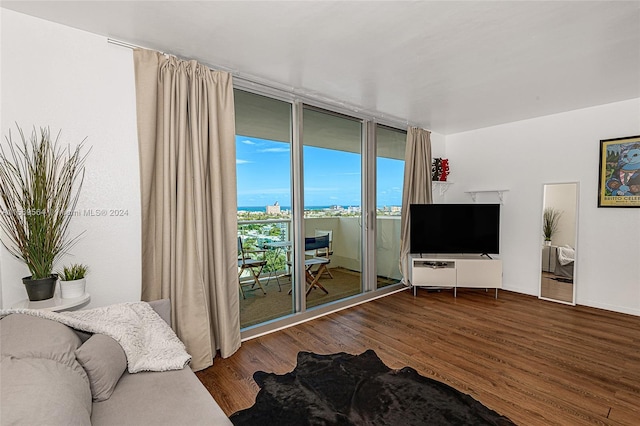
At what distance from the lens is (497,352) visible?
274 cm

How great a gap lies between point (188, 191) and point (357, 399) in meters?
2.02

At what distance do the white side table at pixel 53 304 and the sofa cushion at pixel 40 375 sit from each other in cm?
34

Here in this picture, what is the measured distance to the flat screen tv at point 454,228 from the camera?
4402mm

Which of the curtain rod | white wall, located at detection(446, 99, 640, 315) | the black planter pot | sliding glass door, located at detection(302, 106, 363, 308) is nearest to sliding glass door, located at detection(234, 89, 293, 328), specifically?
the curtain rod

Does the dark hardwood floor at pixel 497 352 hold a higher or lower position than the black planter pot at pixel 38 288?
lower

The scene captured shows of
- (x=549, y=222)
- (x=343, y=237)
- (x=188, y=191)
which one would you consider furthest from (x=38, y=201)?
(x=549, y=222)

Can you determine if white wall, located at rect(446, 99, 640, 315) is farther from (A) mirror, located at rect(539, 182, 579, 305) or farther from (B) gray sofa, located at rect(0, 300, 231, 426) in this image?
(B) gray sofa, located at rect(0, 300, 231, 426)

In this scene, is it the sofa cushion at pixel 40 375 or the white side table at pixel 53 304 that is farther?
the white side table at pixel 53 304

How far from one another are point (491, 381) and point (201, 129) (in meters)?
3.07

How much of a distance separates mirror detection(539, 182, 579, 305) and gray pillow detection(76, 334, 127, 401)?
→ 16.3 feet

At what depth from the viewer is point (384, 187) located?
4.51 meters

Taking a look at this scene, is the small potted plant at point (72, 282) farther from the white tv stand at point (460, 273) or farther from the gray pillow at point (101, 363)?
the white tv stand at point (460, 273)

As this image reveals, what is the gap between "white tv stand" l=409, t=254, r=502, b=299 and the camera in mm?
4285

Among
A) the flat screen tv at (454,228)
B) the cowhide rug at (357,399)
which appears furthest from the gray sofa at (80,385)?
the flat screen tv at (454,228)
